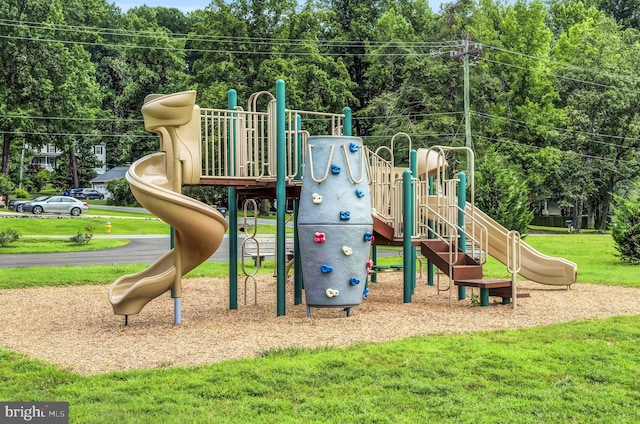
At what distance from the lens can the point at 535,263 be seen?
51.7 feet

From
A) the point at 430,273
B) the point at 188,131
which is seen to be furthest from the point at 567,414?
the point at 430,273

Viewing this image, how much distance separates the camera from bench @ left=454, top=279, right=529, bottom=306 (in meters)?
12.5

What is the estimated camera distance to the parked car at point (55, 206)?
4731cm

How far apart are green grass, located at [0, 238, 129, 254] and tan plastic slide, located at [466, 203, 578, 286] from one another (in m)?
15.5

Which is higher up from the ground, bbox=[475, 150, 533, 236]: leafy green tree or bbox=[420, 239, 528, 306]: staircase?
bbox=[475, 150, 533, 236]: leafy green tree

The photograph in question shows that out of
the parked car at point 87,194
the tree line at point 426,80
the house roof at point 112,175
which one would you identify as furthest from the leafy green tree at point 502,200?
the house roof at point 112,175

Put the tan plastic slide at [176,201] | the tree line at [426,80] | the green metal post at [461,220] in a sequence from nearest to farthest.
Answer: the tan plastic slide at [176,201] < the green metal post at [461,220] < the tree line at [426,80]

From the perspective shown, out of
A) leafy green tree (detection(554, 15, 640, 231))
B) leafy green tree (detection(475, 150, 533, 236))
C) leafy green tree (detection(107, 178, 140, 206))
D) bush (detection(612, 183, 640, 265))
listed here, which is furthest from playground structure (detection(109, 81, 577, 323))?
leafy green tree (detection(107, 178, 140, 206))

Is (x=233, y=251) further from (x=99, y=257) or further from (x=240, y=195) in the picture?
(x=99, y=257)

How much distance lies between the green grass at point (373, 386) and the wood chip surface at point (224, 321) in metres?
0.63

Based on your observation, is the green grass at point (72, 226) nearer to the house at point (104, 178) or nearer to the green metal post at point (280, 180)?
the green metal post at point (280, 180)

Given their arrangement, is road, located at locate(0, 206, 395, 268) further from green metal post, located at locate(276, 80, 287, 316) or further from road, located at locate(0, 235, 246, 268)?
green metal post, located at locate(276, 80, 287, 316)

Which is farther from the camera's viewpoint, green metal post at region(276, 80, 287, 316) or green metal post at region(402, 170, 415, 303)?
green metal post at region(402, 170, 415, 303)

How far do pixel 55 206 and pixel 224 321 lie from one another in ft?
129
